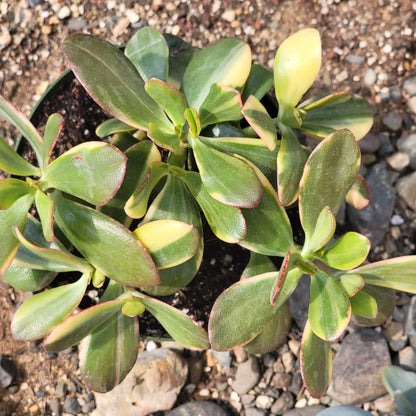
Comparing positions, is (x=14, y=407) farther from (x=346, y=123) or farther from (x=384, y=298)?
(x=346, y=123)

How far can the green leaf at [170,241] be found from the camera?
3.07 ft

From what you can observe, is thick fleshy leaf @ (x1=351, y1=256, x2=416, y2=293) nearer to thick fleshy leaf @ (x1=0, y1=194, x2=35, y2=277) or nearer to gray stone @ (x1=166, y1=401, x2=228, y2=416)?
thick fleshy leaf @ (x1=0, y1=194, x2=35, y2=277)

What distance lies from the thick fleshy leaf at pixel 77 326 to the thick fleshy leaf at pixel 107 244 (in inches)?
2.9

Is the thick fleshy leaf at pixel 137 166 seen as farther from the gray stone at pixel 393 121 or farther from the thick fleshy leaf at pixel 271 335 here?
the gray stone at pixel 393 121

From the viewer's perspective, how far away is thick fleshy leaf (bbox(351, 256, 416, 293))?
0.99 meters

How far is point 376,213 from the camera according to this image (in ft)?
5.43

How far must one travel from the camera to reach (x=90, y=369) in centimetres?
104

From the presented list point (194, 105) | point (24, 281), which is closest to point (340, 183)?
point (194, 105)

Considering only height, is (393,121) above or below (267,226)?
below

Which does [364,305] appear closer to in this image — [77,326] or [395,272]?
[395,272]

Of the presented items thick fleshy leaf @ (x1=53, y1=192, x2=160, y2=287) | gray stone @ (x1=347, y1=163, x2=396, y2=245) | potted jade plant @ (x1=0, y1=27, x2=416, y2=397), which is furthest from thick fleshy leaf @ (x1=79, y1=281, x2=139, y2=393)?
gray stone @ (x1=347, y1=163, x2=396, y2=245)

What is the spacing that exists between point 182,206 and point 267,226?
0.18 meters

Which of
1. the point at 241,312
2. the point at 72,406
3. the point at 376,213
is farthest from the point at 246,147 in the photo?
the point at 72,406

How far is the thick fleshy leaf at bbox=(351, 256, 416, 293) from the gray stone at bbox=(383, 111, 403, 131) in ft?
2.82
